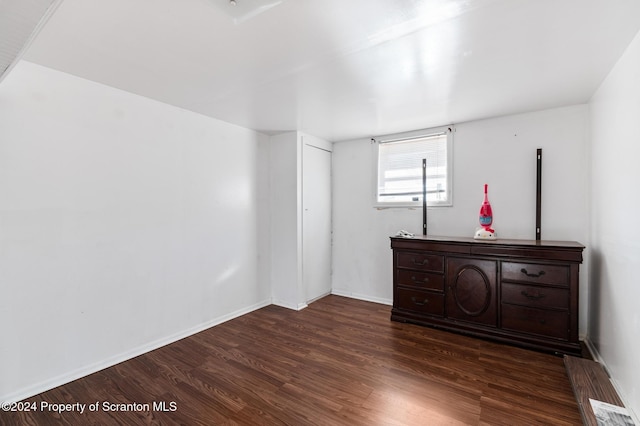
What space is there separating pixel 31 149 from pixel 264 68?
1.72 meters

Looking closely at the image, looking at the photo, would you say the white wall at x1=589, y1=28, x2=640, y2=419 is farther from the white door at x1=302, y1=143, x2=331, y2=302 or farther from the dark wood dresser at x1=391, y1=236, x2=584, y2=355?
the white door at x1=302, y1=143, x2=331, y2=302

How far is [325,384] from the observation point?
7.10 ft

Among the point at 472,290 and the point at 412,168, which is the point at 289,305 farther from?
the point at 412,168

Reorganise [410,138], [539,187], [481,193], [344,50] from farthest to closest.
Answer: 1. [410,138]
2. [481,193]
3. [539,187]
4. [344,50]

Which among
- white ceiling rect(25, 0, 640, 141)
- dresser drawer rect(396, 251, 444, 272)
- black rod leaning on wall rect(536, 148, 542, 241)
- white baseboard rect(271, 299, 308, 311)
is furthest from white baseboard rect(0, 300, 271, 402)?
black rod leaning on wall rect(536, 148, 542, 241)

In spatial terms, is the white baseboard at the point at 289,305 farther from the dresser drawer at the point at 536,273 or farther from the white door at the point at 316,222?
the dresser drawer at the point at 536,273

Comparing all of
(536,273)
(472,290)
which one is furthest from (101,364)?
(536,273)

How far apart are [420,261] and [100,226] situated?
3022 millimetres

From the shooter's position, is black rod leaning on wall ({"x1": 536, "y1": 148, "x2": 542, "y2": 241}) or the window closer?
black rod leaning on wall ({"x1": 536, "y1": 148, "x2": 542, "y2": 241})

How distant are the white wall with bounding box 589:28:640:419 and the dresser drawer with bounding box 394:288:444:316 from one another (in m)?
1.27

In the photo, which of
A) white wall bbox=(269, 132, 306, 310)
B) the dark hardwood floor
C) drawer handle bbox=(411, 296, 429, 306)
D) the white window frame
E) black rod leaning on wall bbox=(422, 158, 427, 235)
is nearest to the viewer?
the dark hardwood floor

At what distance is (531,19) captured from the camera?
1.61 metres

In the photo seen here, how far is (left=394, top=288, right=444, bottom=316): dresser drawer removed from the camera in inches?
124

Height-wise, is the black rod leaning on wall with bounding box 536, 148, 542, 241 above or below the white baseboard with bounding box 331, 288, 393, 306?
above
